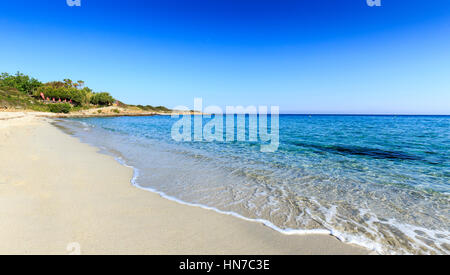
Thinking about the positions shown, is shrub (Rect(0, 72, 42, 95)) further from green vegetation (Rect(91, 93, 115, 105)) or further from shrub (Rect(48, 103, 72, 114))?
shrub (Rect(48, 103, 72, 114))

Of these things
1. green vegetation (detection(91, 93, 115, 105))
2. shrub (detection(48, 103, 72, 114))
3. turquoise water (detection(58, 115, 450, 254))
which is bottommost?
turquoise water (detection(58, 115, 450, 254))

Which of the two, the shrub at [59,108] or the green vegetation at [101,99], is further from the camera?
the green vegetation at [101,99]

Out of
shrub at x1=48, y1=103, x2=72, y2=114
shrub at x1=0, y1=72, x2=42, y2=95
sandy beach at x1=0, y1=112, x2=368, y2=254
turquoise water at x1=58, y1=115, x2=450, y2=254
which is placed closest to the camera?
sandy beach at x1=0, y1=112, x2=368, y2=254

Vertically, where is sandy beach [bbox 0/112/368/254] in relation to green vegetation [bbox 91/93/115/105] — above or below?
below

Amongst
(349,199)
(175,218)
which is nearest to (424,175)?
(349,199)

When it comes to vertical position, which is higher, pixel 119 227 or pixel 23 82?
pixel 23 82

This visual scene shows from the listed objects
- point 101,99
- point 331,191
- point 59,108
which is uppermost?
point 101,99

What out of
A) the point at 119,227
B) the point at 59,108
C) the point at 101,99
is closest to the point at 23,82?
the point at 101,99

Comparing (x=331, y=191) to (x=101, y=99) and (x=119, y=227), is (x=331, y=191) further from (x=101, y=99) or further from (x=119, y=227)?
(x=101, y=99)

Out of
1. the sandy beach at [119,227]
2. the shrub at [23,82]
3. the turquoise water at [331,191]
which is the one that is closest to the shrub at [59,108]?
the shrub at [23,82]

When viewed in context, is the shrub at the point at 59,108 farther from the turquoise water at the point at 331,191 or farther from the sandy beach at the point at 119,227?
the sandy beach at the point at 119,227

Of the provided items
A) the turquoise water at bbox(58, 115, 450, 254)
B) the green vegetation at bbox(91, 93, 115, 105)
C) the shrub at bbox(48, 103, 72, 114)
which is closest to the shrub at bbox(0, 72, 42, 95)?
the green vegetation at bbox(91, 93, 115, 105)

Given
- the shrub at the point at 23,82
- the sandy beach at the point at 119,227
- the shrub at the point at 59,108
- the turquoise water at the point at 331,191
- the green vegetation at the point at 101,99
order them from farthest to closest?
the green vegetation at the point at 101,99, the shrub at the point at 23,82, the shrub at the point at 59,108, the turquoise water at the point at 331,191, the sandy beach at the point at 119,227
